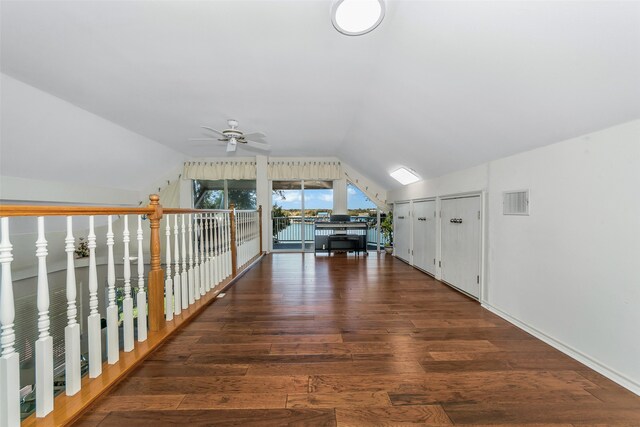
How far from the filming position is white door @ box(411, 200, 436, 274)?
11.7 ft

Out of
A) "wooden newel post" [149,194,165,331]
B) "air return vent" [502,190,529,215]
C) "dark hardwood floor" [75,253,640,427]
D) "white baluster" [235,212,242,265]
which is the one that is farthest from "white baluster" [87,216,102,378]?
"air return vent" [502,190,529,215]

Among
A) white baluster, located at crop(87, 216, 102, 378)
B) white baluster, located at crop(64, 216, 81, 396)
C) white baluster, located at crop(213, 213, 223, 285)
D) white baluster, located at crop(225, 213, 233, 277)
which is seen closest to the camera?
white baluster, located at crop(64, 216, 81, 396)

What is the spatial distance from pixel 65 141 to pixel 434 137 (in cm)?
461

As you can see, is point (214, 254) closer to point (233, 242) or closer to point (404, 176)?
point (233, 242)

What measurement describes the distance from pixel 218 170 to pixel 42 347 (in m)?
5.23

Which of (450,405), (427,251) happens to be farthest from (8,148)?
(427,251)

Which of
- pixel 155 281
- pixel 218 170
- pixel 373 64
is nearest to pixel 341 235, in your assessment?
pixel 218 170

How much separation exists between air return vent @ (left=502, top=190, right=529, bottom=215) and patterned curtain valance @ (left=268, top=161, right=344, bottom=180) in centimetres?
391

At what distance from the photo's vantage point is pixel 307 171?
230 inches

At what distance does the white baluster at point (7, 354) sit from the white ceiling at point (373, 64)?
1640 mm

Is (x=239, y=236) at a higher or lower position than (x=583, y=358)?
higher

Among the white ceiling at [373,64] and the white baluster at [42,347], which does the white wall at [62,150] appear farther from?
the white baluster at [42,347]

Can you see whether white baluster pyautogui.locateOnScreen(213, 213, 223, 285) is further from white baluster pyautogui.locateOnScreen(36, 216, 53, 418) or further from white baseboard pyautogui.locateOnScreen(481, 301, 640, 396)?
white baseboard pyautogui.locateOnScreen(481, 301, 640, 396)

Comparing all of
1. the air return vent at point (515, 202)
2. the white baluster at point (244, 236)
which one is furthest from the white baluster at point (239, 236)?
the air return vent at point (515, 202)
